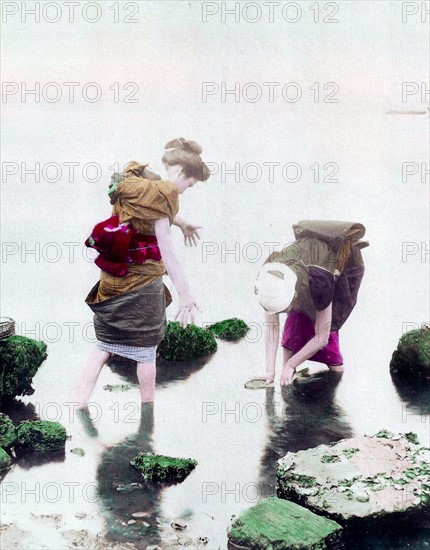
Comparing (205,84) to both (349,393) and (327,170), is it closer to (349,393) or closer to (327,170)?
(327,170)

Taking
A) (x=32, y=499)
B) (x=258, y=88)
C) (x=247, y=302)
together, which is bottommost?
(x=32, y=499)

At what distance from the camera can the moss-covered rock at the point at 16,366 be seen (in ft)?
22.0

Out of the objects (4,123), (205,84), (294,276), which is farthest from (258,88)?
(4,123)

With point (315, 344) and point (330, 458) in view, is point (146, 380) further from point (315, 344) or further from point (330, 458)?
point (330, 458)

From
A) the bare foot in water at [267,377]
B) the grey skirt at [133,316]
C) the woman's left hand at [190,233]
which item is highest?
the woman's left hand at [190,233]

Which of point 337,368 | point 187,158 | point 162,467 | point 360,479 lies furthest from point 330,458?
point 187,158

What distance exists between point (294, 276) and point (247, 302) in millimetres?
527

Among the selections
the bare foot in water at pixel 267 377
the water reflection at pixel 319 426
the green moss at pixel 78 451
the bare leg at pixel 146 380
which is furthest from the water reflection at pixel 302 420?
the green moss at pixel 78 451

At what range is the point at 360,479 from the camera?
5457mm

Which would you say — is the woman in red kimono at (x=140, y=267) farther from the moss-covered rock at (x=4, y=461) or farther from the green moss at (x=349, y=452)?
the green moss at (x=349, y=452)

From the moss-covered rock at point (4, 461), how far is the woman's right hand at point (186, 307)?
1.60 meters

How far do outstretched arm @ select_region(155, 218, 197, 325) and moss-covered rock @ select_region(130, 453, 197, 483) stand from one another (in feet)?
3.51

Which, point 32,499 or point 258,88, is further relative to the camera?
point 258,88

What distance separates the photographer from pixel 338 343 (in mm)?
7293
